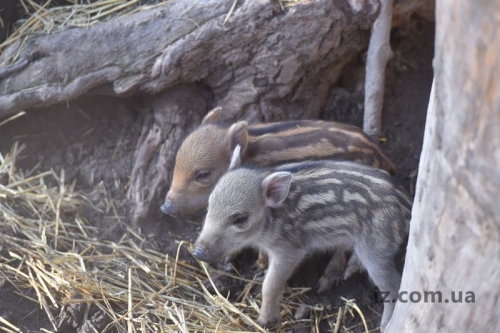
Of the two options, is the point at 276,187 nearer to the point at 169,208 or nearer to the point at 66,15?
the point at 169,208

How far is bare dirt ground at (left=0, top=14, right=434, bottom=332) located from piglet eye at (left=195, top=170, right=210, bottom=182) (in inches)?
19.2

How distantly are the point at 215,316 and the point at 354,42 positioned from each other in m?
2.07

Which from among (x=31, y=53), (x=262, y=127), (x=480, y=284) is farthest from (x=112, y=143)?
(x=480, y=284)

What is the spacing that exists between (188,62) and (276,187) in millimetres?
1208

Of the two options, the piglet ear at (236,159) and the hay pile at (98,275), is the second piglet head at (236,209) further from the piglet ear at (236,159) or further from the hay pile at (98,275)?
the hay pile at (98,275)

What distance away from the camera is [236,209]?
3.95m

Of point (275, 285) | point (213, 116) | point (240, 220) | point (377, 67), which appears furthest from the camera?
point (377, 67)

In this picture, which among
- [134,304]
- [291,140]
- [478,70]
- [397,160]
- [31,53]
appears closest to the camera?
[478,70]

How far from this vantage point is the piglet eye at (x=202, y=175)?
454 cm

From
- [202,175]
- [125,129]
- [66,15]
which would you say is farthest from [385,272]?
[66,15]

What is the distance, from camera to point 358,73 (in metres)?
5.32

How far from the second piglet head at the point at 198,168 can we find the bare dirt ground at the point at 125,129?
15.5 inches

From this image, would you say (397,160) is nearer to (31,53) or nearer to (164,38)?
(164,38)

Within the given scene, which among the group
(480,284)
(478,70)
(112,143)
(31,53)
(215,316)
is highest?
(478,70)
